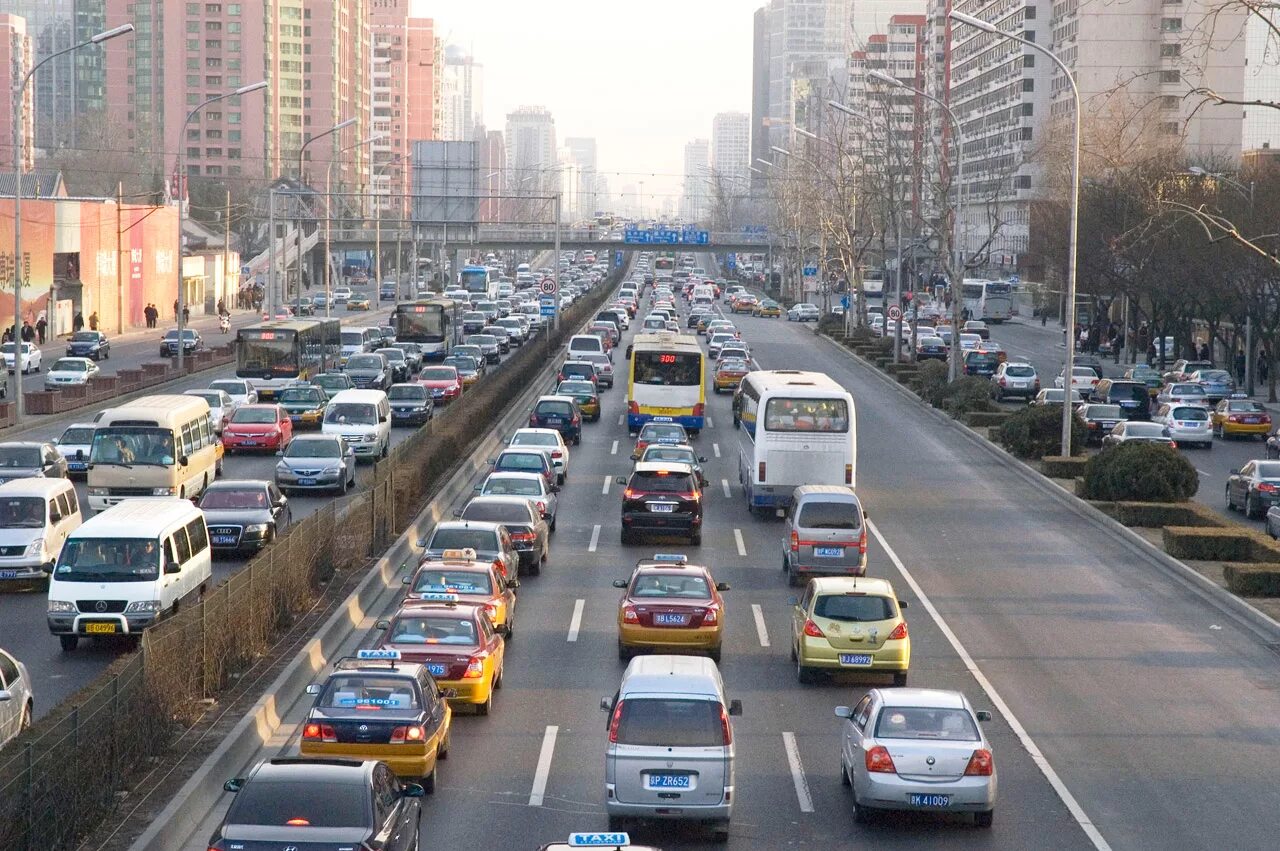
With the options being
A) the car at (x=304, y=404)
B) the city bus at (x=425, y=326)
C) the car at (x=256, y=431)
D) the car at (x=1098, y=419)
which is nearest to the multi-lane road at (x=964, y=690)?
the car at (x=256, y=431)

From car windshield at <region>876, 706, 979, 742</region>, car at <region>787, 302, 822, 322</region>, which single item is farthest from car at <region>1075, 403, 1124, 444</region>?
car at <region>787, 302, 822, 322</region>

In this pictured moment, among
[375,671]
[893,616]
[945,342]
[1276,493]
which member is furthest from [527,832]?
[945,342]

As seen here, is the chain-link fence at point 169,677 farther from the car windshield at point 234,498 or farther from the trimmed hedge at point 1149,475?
the trimmed hedge at point 1149,475

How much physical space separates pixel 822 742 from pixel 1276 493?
820 inches

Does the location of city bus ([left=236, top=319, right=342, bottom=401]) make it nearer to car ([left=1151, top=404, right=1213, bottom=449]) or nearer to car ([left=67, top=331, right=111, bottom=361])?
car ([left=67, top=331, right=111, bottom=361])

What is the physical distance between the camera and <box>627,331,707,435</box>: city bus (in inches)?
2002

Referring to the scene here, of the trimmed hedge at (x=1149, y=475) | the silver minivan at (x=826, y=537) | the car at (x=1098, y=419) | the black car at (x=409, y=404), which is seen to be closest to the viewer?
the silver minivan at (x=826, y=537)

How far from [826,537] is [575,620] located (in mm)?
A: 4895

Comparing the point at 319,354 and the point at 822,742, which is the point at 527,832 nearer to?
the point at 822,742

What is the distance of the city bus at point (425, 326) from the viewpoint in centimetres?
7600

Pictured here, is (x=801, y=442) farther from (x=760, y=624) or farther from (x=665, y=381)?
(x=665, y=381)

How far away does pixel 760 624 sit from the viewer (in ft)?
86.1

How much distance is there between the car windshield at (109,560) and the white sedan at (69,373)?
3820cm

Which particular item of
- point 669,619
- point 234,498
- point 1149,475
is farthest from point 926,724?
point 1149,475
